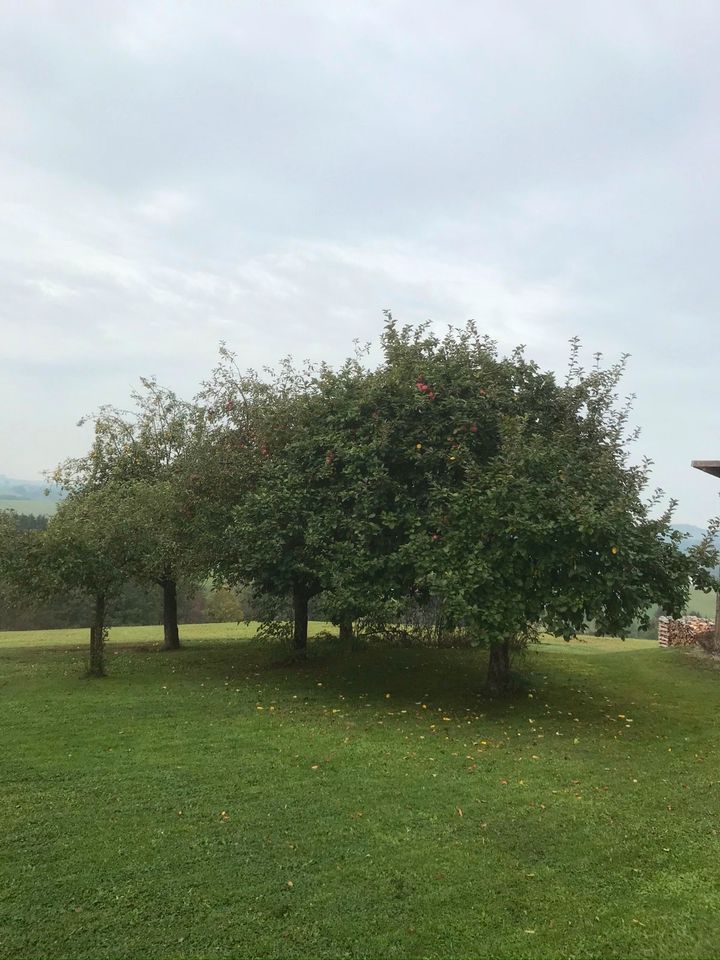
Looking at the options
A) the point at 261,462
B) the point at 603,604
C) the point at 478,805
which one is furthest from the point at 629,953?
the point at 261,462

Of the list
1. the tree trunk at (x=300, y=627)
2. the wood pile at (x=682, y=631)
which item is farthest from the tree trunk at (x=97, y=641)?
the wood pile at (x=682, y=631)

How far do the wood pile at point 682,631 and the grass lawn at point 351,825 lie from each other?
381 inches

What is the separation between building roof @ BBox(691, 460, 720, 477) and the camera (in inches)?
690

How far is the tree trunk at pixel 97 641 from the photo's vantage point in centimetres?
1350

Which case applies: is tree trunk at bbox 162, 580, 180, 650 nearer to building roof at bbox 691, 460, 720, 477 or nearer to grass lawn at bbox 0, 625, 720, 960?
grass lawn at bbox 0, 625, 720, 960

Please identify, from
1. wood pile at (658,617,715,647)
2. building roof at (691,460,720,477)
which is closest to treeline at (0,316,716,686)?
building roof at (691,460,720,477)

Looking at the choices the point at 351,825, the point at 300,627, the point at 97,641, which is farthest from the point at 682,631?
the point at 351,825

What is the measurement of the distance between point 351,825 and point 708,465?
607 inches

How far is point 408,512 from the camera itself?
36.9 feet

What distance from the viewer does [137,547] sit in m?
13.2

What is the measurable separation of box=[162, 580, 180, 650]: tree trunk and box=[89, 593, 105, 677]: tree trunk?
5090mm

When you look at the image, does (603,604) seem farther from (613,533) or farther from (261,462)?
(261,462)

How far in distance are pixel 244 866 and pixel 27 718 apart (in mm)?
6187

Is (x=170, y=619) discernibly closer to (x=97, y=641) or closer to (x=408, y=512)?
(x=97, y=641)
